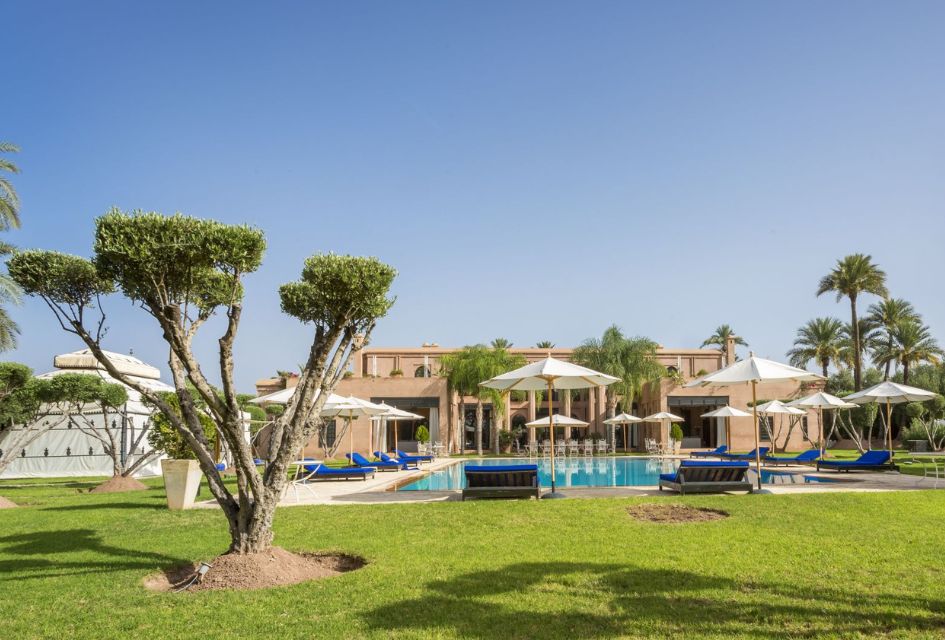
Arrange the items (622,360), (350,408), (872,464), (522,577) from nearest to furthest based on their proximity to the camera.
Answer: (522,577), (872,464), (350,408), (622,360)

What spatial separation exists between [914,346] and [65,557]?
151ft

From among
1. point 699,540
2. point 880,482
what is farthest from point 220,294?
point 880,482

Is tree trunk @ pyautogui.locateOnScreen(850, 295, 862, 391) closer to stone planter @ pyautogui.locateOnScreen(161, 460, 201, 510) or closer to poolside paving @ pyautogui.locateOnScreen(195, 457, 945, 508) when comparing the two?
poolside paving @ pyautogui.locateOnScreen(195, 457, 945, 508)

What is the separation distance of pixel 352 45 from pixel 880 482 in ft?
46.1

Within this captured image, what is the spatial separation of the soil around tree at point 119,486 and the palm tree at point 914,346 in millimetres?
41841

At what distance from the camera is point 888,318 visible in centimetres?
4166

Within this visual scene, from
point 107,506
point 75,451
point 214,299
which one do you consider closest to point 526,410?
point 75,451

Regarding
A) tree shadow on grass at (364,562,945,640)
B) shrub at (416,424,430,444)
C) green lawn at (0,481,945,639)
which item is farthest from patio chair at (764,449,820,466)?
shrub at (416,424,430,444)

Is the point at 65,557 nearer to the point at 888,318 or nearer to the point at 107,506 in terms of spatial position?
the point at 107,506

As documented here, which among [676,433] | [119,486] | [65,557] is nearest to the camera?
[65,557]

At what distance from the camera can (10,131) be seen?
17875mm

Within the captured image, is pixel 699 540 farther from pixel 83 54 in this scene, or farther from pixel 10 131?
pixel 10 131

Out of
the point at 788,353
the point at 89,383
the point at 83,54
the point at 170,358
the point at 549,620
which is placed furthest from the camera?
the point at 788,353

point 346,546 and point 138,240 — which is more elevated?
point 138,240
